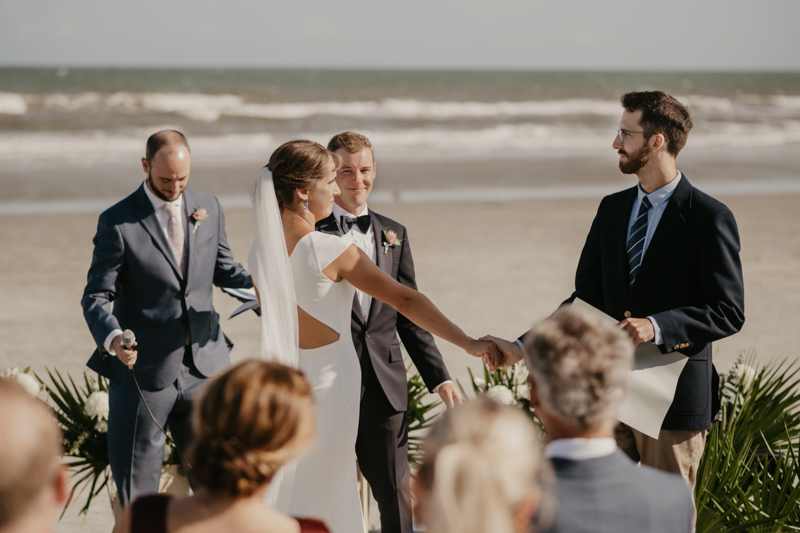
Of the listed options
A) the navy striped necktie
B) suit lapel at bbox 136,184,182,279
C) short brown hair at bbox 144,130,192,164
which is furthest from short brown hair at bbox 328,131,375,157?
the navy striped necktie

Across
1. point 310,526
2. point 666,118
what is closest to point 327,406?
point 310,526

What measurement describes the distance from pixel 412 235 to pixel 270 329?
8895 millimetres

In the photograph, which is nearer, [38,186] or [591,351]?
[591,351]

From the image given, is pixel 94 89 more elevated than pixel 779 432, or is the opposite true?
pixel 94 89

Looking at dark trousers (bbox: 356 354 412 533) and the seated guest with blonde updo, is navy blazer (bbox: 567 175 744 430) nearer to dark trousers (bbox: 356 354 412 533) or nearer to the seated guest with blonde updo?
dark trousers (bbox: 356 354 412 533)

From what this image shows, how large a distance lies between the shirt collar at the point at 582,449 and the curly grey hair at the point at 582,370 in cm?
4

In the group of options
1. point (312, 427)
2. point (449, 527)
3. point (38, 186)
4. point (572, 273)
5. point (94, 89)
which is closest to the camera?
point (449, 527)

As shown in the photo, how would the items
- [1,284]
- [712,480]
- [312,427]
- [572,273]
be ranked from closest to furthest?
[312,427]
[712,480]
[1,284]
[572,273]

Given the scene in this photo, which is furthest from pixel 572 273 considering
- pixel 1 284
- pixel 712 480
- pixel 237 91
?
pixel 237 91

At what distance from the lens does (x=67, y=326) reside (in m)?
8.00

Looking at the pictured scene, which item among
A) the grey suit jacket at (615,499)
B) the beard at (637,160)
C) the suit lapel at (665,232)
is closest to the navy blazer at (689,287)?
the suit lapel at (665,232)

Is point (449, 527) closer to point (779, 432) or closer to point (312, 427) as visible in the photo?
point (312, 427)

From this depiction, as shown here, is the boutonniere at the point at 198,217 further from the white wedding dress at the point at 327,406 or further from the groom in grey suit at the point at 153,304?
the white wedding dress at the point at 327,406

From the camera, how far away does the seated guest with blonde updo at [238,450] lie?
69.0 inches
